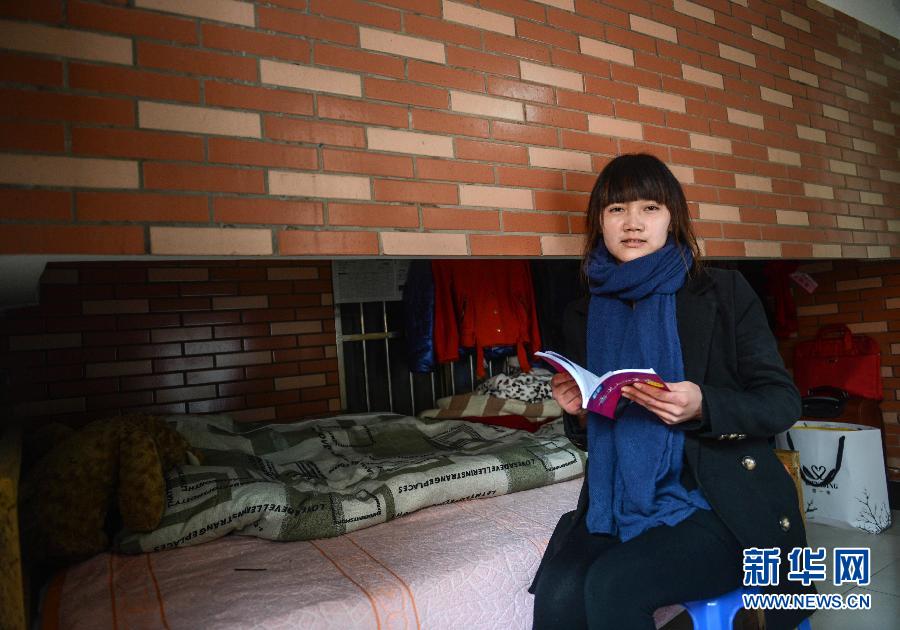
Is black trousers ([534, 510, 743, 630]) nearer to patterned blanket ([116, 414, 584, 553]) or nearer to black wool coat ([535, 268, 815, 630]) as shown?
black wool coat ([535, 268, 815, 630])

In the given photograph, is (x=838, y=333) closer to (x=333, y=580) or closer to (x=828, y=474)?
(x=828, y=474)

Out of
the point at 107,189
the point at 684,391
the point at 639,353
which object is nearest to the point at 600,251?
the point at 639,353

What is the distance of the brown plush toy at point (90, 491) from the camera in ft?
5.27

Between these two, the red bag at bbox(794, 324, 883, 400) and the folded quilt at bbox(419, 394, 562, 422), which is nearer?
the red bag at bbox(794, 324, 883, 400)

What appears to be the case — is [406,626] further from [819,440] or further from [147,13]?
[819,440]

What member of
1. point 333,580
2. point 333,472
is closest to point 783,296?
point 333,472

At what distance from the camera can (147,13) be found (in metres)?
1.32

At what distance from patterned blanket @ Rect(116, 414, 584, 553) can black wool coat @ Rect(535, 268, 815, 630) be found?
650mm

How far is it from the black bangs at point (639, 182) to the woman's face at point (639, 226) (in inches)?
0.6

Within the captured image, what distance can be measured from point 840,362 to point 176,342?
3765 mm

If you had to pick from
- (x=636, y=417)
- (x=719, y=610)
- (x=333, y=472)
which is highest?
(x=636, y=417)

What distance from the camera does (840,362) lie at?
3453mm

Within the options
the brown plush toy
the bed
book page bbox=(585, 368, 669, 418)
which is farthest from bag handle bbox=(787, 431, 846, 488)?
the brown plush toy

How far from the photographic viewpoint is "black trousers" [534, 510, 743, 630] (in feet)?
3.97
